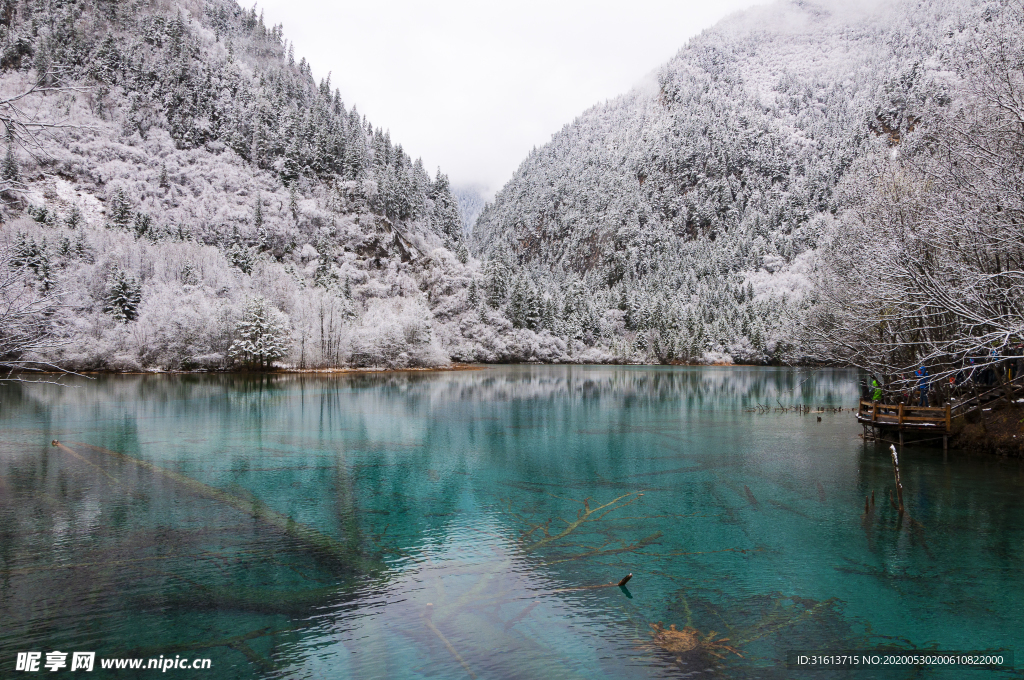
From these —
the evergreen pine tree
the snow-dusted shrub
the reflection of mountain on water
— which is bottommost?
the reflection of mountain on water

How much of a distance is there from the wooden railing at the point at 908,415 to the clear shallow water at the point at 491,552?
5.64 feet

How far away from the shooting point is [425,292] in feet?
425

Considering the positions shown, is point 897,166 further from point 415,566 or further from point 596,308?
point 596,308

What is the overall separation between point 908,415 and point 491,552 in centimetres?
2503

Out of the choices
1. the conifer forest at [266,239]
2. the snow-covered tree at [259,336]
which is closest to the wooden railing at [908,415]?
the conifer forest at [266,239]

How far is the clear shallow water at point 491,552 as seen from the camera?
1164 cm

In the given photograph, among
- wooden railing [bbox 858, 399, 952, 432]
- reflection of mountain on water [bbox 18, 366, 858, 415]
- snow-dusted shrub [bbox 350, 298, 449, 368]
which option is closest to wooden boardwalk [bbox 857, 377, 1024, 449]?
wooden railing [bbox 858, 399, 952, 432]

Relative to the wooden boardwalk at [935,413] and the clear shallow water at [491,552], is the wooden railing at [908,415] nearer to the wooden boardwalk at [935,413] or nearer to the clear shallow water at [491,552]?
the wooden boardwalk at [935,413]

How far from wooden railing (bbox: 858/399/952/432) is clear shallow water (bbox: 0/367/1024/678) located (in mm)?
1719

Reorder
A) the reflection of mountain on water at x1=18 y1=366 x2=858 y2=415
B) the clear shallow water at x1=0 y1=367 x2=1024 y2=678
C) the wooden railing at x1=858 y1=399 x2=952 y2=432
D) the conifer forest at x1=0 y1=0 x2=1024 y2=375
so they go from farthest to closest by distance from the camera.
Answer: the conifer forest at x1=0 y1=0 x2=1024 y2=375
the reflection of mountain on water at x1=18 y1=366 x2=858 y2=415
the wooden railing at x1=858 y1=399 x2=952 y2=432
the clear shallow water at x1=0 y1=367 x2=1024 y2=678

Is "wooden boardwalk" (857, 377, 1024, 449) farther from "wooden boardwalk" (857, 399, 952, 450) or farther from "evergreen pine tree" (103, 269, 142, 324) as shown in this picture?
"evergreen pine tree" (103, 269, 142, 324)

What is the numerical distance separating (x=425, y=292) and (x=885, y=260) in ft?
362

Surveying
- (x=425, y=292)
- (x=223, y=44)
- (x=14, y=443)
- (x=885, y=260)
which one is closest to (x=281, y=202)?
(x=425, y=292)

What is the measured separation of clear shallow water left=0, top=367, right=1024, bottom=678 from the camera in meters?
11.6
